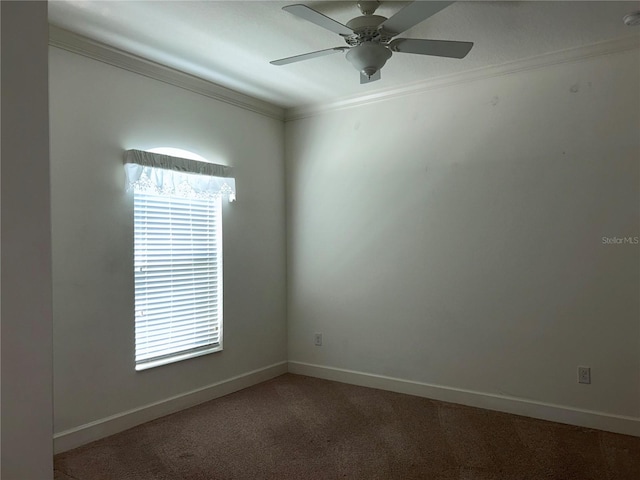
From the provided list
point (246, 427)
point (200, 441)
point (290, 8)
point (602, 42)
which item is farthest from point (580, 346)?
point (290, 8)

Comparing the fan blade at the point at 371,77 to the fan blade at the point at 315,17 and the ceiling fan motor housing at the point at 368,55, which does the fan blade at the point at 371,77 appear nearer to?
the ceiling fan motor housing at the point at 368,55

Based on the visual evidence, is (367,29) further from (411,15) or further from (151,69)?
(151,69)

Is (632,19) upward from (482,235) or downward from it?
upward

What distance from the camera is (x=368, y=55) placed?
9.00 feet

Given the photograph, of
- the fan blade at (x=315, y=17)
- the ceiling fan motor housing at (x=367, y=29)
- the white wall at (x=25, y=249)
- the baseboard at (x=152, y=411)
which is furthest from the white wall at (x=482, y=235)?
the white wall at (x=25, y=249)

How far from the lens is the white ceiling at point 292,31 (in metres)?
2.69

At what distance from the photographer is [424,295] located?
157 inches

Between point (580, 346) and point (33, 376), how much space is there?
336 cm

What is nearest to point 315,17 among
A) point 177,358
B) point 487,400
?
point 177,358

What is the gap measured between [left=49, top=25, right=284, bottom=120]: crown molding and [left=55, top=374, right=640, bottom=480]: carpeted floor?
2.57 meters

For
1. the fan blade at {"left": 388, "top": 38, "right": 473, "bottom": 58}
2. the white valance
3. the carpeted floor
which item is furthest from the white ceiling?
the carpeted floor

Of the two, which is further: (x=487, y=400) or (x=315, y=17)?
(x=487, y=400)

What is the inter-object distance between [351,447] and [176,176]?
92.2 inches

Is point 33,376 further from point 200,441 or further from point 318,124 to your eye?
point 318,124
